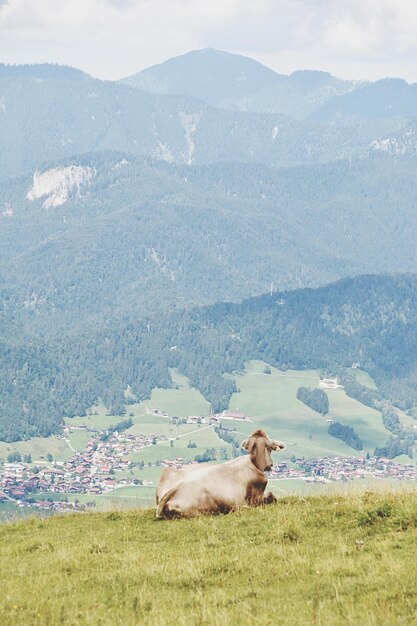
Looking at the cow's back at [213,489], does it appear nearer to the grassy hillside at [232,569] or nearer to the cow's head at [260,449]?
the cow's head at [260,449]

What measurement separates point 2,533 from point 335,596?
46.7ft

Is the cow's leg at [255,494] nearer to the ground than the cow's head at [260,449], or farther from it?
nearer to the ground

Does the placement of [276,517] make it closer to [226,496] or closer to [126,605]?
[226,496]

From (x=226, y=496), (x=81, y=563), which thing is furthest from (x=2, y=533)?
(x=81, y=563)

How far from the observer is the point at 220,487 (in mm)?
28406

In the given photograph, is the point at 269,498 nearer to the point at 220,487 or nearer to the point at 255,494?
the point at 255,494

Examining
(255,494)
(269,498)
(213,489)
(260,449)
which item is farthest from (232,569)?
(260,449)

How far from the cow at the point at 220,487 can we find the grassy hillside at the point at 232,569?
79 centimetres

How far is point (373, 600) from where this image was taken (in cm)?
1748

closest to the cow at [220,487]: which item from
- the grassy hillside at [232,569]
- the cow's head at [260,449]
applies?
the cow's head at [260,449]

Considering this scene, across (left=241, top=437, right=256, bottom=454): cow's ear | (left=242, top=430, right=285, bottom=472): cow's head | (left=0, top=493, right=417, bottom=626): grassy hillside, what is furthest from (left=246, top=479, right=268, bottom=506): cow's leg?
(left=0, top=493, right=417, bottom=626): grassy hillside

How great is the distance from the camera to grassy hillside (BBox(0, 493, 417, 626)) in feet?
58.2

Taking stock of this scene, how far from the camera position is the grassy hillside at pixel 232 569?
1773 cm

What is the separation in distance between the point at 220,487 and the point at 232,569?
24.2 feet
